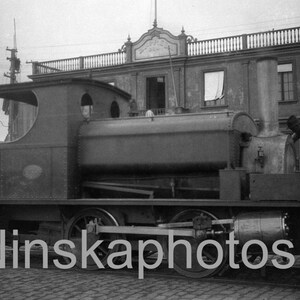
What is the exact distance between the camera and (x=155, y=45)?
82.3 feet

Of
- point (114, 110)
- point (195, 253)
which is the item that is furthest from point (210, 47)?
point (195, 253)

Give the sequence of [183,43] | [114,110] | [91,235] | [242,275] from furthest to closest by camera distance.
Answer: [183,43] → [114,110] → [91,235] → [242,275]

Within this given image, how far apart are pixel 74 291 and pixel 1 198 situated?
97.9 inches

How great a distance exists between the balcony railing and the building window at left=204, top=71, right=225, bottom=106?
3.63 ft

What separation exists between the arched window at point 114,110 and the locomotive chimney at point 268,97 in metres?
2.78

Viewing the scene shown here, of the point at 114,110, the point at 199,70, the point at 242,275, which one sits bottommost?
the point at 242,275

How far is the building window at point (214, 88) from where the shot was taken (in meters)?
23.5

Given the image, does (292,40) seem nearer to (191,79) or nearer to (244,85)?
(244,85)

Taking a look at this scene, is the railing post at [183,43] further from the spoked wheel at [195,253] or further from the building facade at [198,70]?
the spoked wheel at [195,253]

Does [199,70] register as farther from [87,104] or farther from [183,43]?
[87,104]

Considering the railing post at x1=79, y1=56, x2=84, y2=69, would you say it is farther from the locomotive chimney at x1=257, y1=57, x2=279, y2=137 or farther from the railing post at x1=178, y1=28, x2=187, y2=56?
the locomotive chimney at x1=257, y1=57, x2=279, y2=137

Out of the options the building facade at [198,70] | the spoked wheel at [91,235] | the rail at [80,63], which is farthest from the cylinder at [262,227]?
the rail at [80,63]

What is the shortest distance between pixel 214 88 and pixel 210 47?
206 centimetres

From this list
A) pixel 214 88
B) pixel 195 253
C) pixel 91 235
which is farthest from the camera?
pixel 214 88
